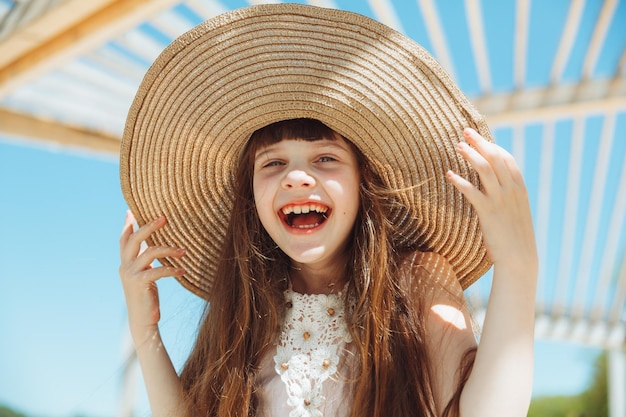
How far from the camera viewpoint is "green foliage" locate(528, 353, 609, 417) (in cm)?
1247

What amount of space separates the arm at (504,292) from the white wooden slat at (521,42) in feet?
8.62

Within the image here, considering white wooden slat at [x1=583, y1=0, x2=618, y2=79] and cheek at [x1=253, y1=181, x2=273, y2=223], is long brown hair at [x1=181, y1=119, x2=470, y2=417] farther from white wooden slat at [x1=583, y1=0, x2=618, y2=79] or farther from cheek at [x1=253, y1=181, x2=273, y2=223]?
white wooden slat at [x1=583, y1=0, x2=618, y2=79]

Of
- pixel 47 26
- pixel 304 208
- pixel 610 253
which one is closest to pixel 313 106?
pixel 304 208

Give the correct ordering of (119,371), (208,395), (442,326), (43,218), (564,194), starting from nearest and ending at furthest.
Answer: (442,326) → (208,395) → (119,371) → (564,194) → (43,218)

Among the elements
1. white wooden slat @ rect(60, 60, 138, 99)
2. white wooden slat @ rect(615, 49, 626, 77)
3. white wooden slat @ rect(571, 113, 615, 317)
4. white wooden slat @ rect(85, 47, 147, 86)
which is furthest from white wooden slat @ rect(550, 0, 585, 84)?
white wooden slat @ rect(60, 60, 138, 99)

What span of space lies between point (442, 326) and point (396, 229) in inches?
11.8

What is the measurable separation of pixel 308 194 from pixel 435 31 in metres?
2.75

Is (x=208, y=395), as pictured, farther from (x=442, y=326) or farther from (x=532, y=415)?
(x=532, y=415)

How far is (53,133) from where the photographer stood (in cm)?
508

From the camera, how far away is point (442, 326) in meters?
1.72

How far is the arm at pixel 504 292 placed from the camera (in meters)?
1.49

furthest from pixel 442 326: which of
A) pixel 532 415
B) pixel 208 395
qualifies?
pixel 532 415

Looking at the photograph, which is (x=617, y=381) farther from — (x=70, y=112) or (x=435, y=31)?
(x=70, y=112)

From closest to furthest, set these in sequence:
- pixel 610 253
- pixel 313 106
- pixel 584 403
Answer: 1. pixel 313 106
2. pixel 610 253
3. pixel 584 403
